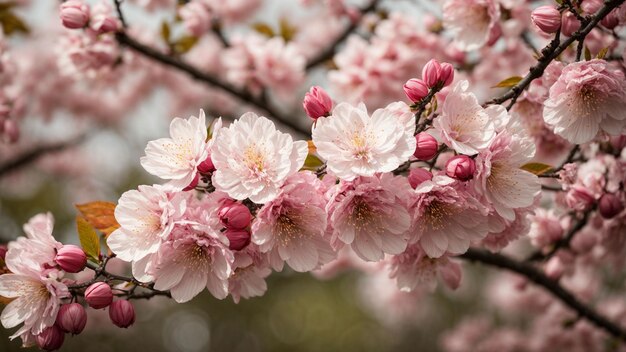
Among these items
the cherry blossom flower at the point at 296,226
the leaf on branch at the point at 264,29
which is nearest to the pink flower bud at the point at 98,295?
the cherry blossom flower at the point at 296,226

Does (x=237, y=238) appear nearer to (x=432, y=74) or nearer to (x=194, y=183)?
(x=194, y=183)

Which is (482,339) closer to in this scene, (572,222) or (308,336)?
(572,222)

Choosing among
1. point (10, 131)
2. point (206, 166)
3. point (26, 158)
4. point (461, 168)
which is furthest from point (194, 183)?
point (26, 158)

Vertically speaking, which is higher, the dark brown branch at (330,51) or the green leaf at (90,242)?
the green leaf at (90,242)

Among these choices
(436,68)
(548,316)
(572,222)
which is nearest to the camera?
(436,68)

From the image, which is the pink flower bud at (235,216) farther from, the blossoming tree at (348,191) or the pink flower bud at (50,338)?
the pink flower bud at (50,338)

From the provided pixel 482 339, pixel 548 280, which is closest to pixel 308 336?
pixel 482 339
